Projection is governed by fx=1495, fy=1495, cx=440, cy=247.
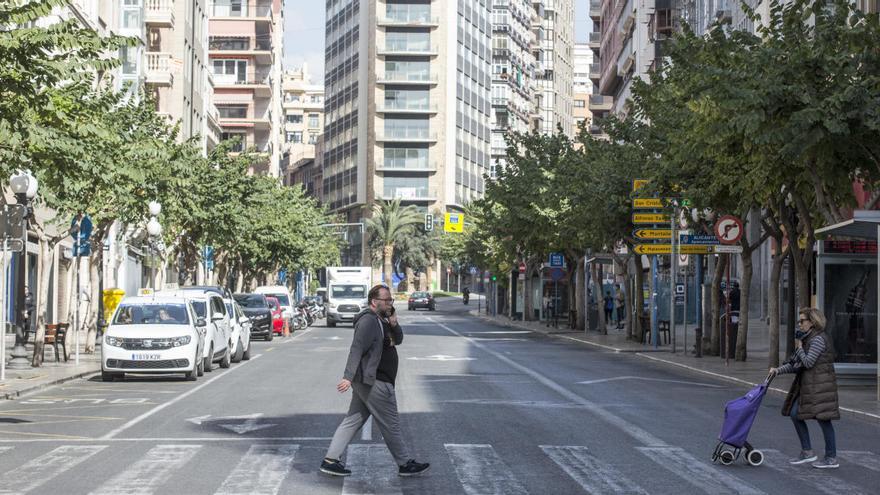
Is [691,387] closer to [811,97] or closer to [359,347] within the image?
[811,97]

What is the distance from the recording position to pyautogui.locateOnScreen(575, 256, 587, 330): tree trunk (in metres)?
61.5

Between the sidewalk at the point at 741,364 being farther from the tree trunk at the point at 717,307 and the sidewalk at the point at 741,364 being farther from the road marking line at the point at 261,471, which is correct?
the road marking line at the point at 261,471

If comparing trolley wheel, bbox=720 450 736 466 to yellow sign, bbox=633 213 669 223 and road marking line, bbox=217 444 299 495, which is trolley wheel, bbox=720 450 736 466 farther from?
yellow sign, bbox=633 213 669 223

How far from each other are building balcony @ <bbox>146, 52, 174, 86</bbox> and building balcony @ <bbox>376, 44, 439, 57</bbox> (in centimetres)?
6693

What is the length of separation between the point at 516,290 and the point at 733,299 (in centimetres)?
4403

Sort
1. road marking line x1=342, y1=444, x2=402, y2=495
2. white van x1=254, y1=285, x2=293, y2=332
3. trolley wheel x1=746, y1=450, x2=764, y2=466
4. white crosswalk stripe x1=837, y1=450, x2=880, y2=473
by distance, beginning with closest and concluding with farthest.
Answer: road marking line x1=342, y1=444, x2=402, y2=495 → trolley wheel x1=746, y1=450, x2=764, y2=466 → white crosswalk stripe x1=837, y1=450, x2=880, y2=473 → white van x1=254, y1=285, x2=293, y2=332

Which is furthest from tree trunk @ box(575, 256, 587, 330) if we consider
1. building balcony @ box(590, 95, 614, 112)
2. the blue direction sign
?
Result: building balcony @ box(590, 95, 614, 112)

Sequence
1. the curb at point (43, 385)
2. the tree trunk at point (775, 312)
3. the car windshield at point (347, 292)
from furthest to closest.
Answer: the car windshield at point (347, 292), the tree trunk at point (775, 312), the curb at point (43, 385)

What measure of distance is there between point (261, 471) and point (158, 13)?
2596 inches

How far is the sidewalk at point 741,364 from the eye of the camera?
22906 millimetres

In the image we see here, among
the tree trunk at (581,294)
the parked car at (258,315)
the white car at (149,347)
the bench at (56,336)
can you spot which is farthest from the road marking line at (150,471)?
the tree trunk at (581,294)

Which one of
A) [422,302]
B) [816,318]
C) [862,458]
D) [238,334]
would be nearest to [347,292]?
[238,334]

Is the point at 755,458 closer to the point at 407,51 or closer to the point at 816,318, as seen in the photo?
the point at 816,318

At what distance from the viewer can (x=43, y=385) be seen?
25.2 meters
